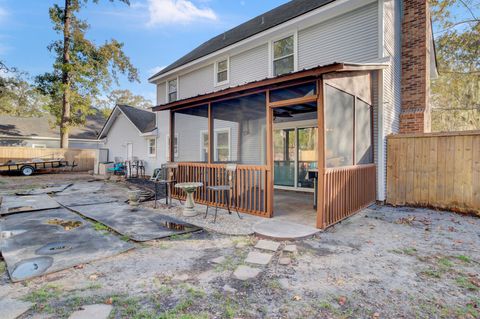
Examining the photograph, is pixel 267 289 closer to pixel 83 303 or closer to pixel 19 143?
pixel 83 303

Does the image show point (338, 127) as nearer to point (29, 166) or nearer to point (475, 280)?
point (475, 280)

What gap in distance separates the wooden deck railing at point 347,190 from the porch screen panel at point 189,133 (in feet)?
13.0

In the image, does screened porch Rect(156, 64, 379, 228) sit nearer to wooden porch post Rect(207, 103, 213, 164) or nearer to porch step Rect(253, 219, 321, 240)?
wooden porch post Rect(207, 103, 213, 164)

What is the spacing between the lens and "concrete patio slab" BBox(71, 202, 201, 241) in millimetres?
4328

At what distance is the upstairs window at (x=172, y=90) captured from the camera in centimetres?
1271

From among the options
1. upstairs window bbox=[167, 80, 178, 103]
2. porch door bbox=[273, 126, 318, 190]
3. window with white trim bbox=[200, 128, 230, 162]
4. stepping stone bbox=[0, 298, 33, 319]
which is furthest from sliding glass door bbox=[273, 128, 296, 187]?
stepping stone bbox=[0, 298, 33, 319]

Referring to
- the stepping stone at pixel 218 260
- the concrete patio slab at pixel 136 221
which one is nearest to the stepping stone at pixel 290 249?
the stepping stone at pixel 218 260

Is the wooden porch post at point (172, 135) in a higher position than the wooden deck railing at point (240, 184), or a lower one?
higher

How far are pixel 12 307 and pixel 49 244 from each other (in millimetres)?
1821

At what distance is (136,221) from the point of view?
5.07m

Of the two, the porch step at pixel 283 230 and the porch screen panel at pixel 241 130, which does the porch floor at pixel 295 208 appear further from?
the porch screen panel at pixel 241 130

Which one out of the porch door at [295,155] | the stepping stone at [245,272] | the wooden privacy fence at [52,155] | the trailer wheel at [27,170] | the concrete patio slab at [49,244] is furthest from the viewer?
the wooden privacy fence at [52,155]

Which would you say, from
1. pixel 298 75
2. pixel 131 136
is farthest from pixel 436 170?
pixel 131 136

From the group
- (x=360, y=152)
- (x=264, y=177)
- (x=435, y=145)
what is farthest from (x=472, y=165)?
(x=264, y=177)
